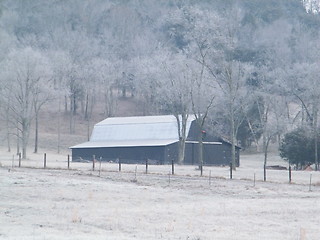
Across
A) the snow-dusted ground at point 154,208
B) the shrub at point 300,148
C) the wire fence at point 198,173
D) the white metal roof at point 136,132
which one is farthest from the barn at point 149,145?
the snow-dusted ground at point 154,208

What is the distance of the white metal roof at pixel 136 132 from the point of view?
243 feet

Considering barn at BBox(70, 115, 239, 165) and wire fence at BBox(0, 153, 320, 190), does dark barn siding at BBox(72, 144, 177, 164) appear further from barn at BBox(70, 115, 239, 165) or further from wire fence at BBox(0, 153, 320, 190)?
wire fence at BBox(0, 153, 320, 190)

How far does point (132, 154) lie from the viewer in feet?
236

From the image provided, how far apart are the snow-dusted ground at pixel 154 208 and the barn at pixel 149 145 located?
29.7 m

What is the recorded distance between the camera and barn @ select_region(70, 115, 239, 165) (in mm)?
70875

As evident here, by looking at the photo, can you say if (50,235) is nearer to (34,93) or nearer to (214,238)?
(214,238)

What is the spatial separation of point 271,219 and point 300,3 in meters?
137

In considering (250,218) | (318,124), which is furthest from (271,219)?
(318,124)

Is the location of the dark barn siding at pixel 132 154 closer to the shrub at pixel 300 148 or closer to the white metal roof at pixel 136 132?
the white metal roof at pixel 136 132

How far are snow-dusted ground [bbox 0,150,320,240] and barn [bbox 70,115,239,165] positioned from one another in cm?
2970

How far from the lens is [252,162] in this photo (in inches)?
3157

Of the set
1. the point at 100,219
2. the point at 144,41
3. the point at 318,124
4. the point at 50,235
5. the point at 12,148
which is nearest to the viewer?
Result: the point at 50,235

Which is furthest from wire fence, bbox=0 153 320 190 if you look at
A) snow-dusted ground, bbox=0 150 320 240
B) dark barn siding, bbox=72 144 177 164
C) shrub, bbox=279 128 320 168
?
dark barn siding, bbox=72 144 177 164

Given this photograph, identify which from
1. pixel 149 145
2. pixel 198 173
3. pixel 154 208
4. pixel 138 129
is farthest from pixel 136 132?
pixel 154 208
